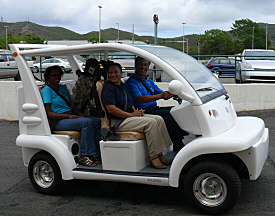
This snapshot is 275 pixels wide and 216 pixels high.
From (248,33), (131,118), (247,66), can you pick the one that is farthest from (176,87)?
(248,33)

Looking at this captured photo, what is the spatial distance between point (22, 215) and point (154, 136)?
1.71 m

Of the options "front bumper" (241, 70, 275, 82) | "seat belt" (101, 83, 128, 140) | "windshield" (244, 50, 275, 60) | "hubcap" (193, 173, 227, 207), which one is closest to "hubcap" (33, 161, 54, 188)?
"seat belt" (101, 83, 128, 140)

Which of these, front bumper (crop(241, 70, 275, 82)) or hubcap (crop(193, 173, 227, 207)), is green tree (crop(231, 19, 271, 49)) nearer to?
front bumper (crop(241, 70, 275, 82))

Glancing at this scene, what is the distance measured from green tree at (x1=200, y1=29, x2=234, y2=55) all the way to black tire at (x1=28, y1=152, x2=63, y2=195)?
92369 millimetres

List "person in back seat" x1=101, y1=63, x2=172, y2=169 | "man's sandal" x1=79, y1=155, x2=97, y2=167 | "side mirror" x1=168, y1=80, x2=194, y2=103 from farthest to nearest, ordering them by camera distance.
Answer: "man's sandal" x1=79, y1=155, x2=97, y2=167 → "person in back seat" x1=101, y1=63, x2=172, y2=169 → "side mirror" x1=168, y1=80, x2=194, y2=103

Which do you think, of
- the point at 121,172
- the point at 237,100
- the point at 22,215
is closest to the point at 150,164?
the point at 121,172

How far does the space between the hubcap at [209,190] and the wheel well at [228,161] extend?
0.17m

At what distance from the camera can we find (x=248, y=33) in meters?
110

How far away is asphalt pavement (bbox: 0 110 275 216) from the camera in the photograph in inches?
172

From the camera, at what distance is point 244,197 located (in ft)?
15.3

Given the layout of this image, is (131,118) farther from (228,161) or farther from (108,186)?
(228,161)

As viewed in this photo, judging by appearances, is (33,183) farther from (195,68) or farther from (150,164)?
(195,68)

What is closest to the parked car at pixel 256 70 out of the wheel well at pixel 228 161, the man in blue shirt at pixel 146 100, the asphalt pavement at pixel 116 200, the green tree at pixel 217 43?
the asphalt pavement at pixel 116 200

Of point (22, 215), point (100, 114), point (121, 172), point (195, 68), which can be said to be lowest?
point (22, 215)
